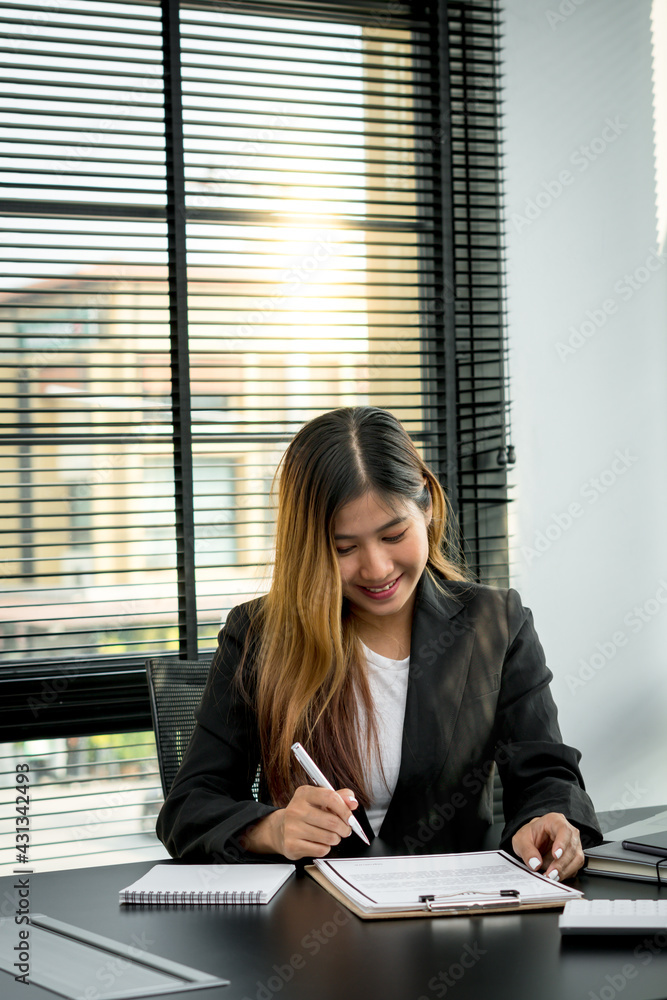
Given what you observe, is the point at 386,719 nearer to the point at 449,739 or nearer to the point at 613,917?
the point at 449,739

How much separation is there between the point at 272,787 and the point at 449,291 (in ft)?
5.83

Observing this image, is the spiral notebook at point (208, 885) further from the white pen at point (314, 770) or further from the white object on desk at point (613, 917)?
the white object on desk at point (613, 917)

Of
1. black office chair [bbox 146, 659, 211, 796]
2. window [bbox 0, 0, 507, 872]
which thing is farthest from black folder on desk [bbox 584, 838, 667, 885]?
window [bbox 0, 0, 507, 872]

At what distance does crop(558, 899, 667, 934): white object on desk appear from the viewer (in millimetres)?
1037

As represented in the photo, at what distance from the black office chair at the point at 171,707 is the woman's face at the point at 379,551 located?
0.44 meters

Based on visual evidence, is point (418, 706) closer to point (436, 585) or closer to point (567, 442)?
point (436, 585)

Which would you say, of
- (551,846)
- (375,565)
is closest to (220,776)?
(375,565)

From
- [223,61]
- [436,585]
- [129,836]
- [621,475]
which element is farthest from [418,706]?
[223,61]

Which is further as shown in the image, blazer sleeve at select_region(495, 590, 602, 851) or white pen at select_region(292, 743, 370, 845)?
blazer sleeve at select_region(495, 590, 602, 851)

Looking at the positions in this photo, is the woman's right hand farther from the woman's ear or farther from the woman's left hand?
the woman's ear

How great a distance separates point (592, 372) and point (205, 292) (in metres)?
1.22

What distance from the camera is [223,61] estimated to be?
2789 mm

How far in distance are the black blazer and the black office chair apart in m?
0.22

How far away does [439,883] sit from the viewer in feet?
3.93
